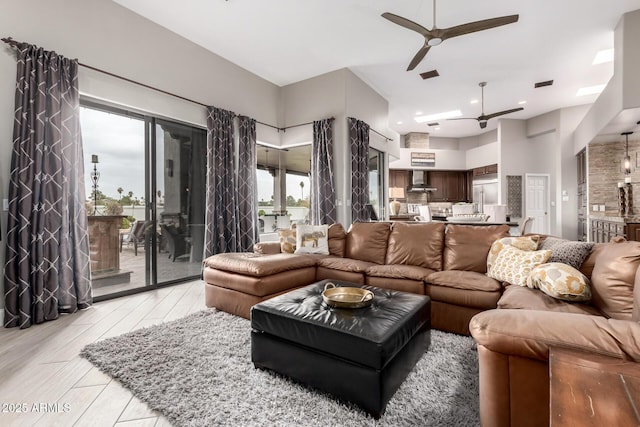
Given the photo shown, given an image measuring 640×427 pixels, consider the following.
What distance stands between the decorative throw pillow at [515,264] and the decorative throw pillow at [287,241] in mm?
2187

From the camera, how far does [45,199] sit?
285 cm

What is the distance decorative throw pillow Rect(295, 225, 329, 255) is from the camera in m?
3.72

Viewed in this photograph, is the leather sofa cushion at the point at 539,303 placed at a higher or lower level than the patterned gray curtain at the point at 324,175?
lower

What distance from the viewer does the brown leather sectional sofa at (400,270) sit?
99.4 inches

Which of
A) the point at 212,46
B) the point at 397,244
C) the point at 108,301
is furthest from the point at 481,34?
the point at 108,301

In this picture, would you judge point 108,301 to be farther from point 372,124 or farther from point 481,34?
point 481,34

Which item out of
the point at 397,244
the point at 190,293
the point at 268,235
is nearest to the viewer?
the point at 397,244

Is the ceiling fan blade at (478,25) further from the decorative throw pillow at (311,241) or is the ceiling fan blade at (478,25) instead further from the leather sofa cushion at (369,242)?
the decorative throw pillow at (311,241)

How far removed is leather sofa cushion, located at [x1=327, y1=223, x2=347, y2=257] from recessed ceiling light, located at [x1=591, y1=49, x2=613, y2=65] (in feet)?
16.9

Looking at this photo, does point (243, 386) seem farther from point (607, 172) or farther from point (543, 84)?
point (607, 172)

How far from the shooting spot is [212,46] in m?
4.53

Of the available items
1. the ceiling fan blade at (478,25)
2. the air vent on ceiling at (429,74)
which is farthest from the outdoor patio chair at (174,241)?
the air vent on ceiling at (429,74)

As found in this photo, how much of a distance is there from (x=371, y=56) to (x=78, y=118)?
412 cm

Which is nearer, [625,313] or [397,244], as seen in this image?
[625,313]
